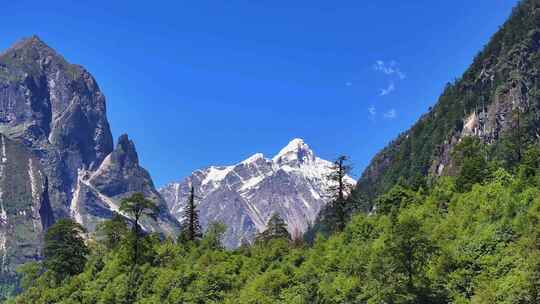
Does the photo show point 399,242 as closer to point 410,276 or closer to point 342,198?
point 410,276

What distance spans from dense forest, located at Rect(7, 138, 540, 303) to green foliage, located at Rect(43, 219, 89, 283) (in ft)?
0.55

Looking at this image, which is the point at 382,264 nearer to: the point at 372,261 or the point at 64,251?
the point at 372,261

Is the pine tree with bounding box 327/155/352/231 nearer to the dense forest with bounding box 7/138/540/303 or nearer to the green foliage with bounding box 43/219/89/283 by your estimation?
the dense forest with bounding box 7/138/540/303

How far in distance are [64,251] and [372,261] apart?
56204mm

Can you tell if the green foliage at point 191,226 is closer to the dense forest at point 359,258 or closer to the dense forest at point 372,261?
the dense forest at point 359,258

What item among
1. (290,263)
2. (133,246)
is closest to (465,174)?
(290,263)

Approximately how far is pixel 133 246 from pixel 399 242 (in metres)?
44.0

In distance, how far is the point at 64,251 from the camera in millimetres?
86688

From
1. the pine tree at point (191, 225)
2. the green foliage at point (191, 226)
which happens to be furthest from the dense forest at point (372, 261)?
the pine tree at point (191, 225)

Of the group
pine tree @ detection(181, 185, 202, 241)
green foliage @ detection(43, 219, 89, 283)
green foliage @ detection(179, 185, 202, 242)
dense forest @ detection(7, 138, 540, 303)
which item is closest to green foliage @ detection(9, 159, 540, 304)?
dense forest @ detection(7, 138, 540, 303)

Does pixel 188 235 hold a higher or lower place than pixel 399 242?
higher

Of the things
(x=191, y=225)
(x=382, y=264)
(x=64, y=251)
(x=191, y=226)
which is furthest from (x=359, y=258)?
(x=64, y=251)

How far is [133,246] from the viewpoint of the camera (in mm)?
77062

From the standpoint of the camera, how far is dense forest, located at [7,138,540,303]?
136 ft
